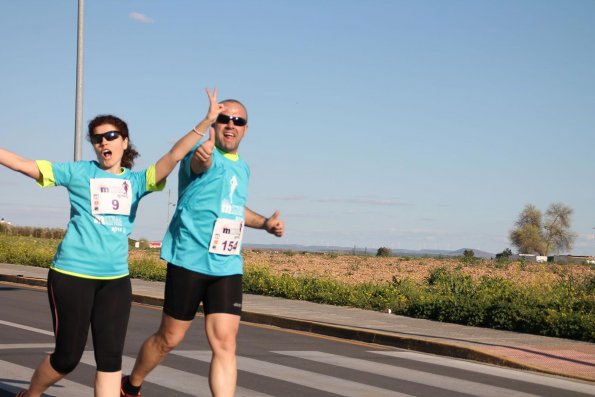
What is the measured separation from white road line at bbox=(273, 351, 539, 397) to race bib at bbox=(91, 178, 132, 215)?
4.17 meters

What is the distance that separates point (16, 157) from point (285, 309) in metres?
10.7

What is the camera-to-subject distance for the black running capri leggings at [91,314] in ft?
19.2

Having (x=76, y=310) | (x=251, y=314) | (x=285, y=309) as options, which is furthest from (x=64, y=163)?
(x=285, y=309)

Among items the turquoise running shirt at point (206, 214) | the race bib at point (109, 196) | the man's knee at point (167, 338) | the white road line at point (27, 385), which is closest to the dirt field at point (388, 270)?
the white road line at point (27, 385)

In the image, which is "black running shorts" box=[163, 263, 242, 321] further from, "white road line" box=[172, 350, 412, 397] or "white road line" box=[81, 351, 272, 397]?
"white road line" box=[172, 350, 412, 397]

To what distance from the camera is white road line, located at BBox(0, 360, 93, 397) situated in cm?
789

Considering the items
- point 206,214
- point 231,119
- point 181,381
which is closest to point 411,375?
point 181,381

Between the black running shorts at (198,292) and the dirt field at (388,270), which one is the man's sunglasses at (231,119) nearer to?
the black running shorts at (198,292)

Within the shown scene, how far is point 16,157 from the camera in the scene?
19.4ft

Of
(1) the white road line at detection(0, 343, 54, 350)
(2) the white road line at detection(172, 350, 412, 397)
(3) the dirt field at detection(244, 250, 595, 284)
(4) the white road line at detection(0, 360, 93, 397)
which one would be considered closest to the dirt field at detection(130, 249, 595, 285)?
(3) the dirt field at detection(244, 250, 595, 284)

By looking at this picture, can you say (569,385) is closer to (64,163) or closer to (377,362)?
(377,362)

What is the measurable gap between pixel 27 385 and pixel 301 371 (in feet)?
8.94

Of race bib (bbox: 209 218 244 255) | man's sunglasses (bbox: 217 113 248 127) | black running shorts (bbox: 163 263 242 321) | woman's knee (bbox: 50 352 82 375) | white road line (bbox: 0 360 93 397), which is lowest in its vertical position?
white road line (bbox: 0 360 93 397)

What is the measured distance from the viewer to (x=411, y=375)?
9891 millimetres
